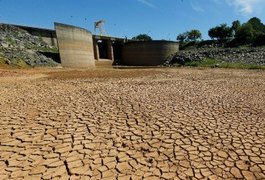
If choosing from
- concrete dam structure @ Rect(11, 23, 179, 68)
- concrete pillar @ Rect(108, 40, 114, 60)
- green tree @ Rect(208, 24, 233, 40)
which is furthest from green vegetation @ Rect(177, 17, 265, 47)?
concrete pillar @ Rect(108, 40, 114, 60)

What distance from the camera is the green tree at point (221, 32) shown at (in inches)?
1800

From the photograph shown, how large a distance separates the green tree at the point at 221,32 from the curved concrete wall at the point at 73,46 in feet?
107

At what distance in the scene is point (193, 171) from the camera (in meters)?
2.74

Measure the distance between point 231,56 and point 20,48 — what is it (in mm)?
25176

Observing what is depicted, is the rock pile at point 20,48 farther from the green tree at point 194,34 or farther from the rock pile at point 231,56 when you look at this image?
the green tree at point 194,34

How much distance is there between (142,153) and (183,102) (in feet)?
10.9

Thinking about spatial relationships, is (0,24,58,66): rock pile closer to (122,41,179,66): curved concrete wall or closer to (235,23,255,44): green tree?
(122,41,179,66): curved concrete wall

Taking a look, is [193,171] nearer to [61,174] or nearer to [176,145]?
[176,145]

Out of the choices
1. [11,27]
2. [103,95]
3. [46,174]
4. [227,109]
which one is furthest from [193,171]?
[11,27]

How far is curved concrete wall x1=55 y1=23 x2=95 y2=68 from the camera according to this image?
21547 millimetres

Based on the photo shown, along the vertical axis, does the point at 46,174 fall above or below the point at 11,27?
below

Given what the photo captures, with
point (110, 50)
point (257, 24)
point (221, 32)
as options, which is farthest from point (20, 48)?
point (257, 24)

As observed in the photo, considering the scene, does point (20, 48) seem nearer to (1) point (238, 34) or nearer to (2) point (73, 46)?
(2) point (73, 46)

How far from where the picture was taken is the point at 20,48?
2039 centimetres
